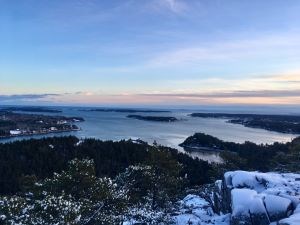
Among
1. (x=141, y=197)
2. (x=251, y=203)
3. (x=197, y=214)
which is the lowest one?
(x=141, y=197)

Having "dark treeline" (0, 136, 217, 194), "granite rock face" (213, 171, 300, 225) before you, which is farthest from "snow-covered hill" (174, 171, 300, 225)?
"dark treeline" (0, 136, 217, 194)

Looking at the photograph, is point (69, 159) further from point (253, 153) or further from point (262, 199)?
point (262, 199)

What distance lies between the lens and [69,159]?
7906 centimetres

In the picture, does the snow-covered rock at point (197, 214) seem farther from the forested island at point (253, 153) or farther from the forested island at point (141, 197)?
the forested island at point (253, 153)

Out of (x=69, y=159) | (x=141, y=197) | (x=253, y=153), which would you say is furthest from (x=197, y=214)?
(x=253, y=153)

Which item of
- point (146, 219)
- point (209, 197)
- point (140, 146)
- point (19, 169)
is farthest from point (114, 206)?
point (140, 146)

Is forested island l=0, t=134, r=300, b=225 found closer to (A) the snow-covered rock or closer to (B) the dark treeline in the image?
(A) the snow-covered rock

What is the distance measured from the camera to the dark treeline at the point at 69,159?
6706 cm

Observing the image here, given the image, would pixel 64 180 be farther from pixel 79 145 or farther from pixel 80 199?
pixel 79 145

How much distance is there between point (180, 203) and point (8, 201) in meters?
19.2

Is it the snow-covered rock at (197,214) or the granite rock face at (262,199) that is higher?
the granite rock face at (262,199)

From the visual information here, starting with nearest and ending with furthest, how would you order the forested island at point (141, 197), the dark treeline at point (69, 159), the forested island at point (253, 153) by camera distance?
the forested island at point (141, 197), the forested island at point (253, 153), the dark treeline at point (69, 159)

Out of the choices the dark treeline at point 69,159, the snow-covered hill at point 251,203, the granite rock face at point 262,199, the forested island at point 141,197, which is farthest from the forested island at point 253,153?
the granite rock face at point 262,199

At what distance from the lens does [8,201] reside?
17.4 metres
